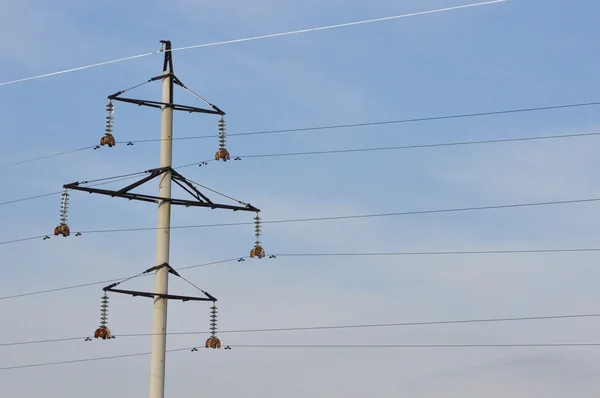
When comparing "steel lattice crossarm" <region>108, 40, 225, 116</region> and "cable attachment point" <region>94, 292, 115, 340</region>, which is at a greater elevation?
"steel lattice crossarm" <region>108, 40, 225, 116</region>

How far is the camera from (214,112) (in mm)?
41531

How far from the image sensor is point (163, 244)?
39.8m

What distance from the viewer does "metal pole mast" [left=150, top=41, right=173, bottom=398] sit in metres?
38.8

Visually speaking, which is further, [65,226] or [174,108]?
[174,108]

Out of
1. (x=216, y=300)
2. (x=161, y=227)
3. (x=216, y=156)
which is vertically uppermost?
(x=216, y=156)

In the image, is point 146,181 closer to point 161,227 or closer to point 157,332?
point 161,227

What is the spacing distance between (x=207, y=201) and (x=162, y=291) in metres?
3.82

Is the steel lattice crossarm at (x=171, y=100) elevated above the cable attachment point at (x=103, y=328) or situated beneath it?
elevated above

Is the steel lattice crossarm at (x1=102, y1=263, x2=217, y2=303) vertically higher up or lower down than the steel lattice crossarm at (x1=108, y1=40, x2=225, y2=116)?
lower down

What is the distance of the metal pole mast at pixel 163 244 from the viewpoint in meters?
38.8

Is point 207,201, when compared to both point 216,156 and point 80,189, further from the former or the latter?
point 80,189

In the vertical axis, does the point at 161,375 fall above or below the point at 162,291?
below

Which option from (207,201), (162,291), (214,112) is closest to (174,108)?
(214,112)

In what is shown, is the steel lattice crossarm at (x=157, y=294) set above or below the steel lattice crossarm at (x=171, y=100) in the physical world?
below
